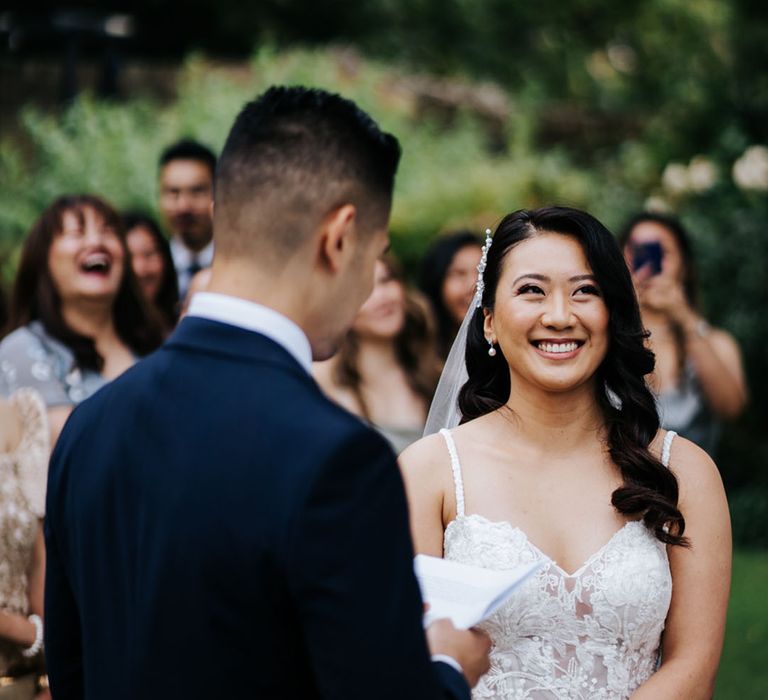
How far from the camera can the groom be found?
188 cm

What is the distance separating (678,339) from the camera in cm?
618

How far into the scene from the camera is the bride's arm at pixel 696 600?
10.2 ft

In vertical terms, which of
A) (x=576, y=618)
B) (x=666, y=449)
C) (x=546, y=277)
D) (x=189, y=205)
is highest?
(x=189, y=205)

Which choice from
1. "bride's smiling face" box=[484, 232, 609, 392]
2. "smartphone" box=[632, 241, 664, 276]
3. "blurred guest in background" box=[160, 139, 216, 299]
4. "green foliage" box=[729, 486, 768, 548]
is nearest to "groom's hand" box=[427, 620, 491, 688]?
"bride's smiling face" box=[484, 232, 609, 392]

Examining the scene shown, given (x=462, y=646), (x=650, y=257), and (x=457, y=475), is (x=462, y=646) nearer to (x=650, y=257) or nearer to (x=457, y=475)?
(x=457, y=475)

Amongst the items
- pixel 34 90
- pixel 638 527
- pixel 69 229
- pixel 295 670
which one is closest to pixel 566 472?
pixel 638 527

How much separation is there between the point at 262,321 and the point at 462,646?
2.26 ft

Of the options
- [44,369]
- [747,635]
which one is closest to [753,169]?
[747,635]

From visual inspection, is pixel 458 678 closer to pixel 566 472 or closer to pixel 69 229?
pixel 566 472

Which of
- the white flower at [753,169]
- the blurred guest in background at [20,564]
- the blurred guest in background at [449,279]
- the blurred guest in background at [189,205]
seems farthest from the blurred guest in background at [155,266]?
A: the white flower at [753,169]

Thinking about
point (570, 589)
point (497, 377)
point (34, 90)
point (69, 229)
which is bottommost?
point (570, 589)

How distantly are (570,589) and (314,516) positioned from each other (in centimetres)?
146

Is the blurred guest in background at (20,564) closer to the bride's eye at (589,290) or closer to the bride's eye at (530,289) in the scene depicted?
the bride's eye at (530,289)

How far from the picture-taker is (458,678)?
6.98 ft
